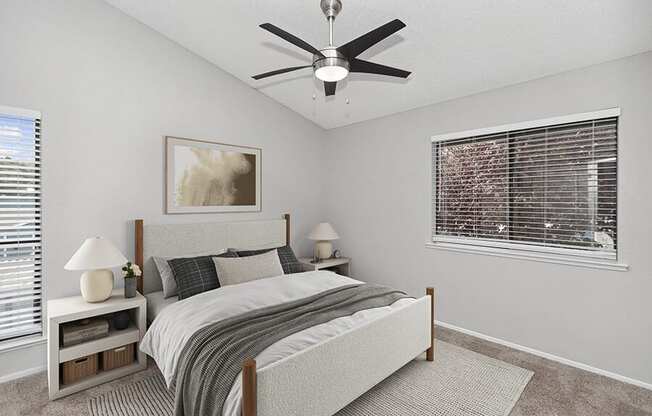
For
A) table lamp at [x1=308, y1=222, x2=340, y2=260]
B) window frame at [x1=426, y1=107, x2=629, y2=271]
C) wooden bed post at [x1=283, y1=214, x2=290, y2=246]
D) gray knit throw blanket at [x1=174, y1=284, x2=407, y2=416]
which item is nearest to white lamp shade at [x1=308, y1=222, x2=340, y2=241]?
table lamp at [x1=308, y1=222, x2=340, y2=260]

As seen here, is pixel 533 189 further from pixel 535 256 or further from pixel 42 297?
pixel 42 297

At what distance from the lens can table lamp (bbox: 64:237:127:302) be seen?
8.02 ft

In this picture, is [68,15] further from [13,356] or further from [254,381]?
[254,381]

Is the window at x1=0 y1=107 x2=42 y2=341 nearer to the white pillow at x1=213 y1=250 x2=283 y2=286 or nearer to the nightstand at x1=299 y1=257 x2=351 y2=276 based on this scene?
the white pillow at x1=213 y1=250 x2=283 y2=286

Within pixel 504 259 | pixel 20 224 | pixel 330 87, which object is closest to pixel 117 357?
pixel 20 224

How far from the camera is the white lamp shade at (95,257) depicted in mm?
2428

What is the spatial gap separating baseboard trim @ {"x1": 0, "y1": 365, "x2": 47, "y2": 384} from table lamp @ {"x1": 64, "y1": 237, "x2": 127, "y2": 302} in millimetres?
712

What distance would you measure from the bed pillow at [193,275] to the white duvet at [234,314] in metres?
0.22

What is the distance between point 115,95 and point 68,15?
67 cm

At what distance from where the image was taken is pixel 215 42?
3184mm

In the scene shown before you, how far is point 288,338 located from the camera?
1922mm

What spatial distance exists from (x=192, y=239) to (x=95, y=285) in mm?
967

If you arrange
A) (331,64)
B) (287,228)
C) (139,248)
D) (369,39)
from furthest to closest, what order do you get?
(287,228) → (139,248) → (331,64) → (369,39)

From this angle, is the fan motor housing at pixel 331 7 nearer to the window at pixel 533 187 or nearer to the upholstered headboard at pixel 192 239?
the window at pixel 533 187
